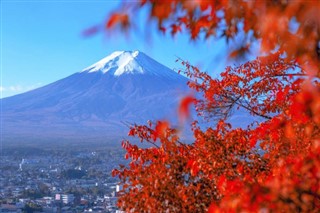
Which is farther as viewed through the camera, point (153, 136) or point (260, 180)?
point (153, 136)

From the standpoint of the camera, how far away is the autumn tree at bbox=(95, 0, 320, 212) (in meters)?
3.43

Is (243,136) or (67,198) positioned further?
(67,198)

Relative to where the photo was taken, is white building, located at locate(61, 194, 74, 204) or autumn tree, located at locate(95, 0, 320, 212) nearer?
autumn tree, located at locate(95, 0, 320, 212)

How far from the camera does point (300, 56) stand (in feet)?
12.6

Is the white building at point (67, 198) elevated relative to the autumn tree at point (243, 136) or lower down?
elevated

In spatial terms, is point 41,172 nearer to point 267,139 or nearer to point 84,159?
point 84,159

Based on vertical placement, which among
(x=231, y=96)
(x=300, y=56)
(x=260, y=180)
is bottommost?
(x=260, y=180)

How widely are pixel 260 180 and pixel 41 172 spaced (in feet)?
256

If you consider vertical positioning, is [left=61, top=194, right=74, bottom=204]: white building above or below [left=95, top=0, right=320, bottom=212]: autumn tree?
above

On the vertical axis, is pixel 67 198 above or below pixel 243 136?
above

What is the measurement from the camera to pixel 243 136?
9.44m

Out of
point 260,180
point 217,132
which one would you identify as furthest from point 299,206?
point 217,132

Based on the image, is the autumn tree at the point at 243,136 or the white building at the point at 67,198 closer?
the autumn tree at the point at 243,136

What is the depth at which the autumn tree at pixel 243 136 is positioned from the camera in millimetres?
3430
